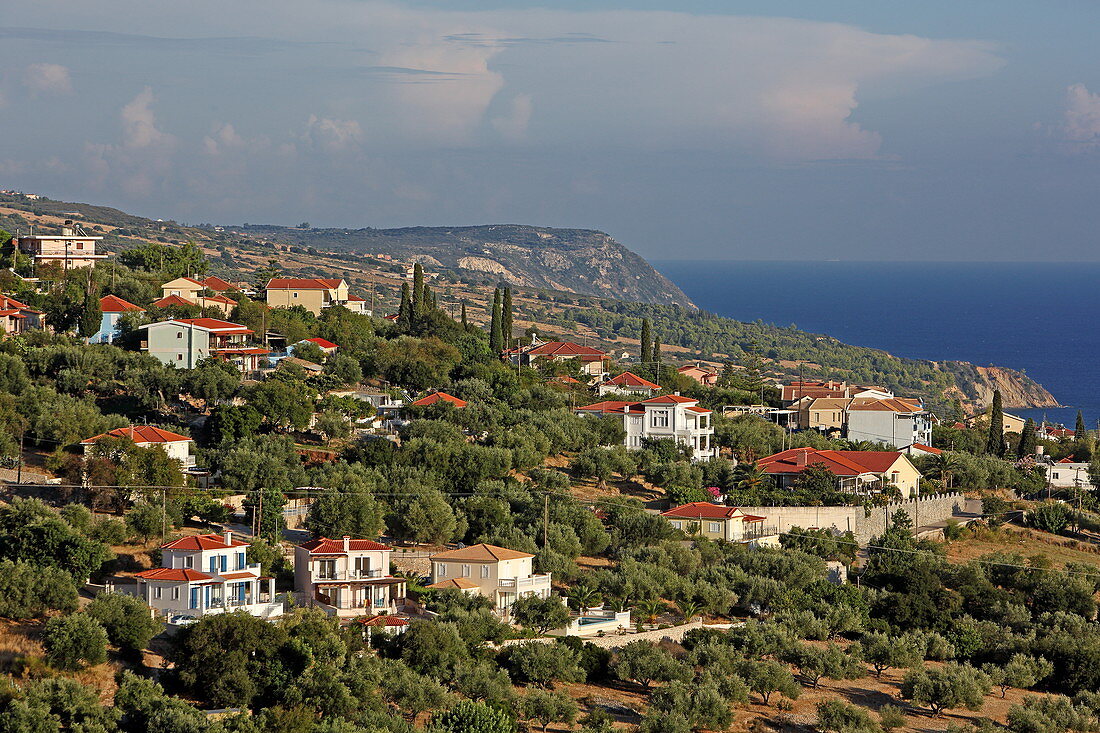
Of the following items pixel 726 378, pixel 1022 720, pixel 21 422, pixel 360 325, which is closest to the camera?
pixel 1022 720

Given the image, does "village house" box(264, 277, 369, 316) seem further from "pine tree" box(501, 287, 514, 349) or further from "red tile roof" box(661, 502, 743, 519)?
"red tile roof" box(661, 502, 743, 519)

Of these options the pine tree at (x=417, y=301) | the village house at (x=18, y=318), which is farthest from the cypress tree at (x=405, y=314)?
the village house at (x=18, y=318)

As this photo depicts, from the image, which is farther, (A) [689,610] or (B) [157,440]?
(B) [157,440]

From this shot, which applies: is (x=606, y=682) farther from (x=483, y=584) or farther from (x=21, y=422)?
(x=21, y=422)

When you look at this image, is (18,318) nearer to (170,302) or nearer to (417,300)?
(170,302)

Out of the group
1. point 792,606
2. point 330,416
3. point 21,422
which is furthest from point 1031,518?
point 21,422

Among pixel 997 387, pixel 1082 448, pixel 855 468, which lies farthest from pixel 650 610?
pixel 997 387
